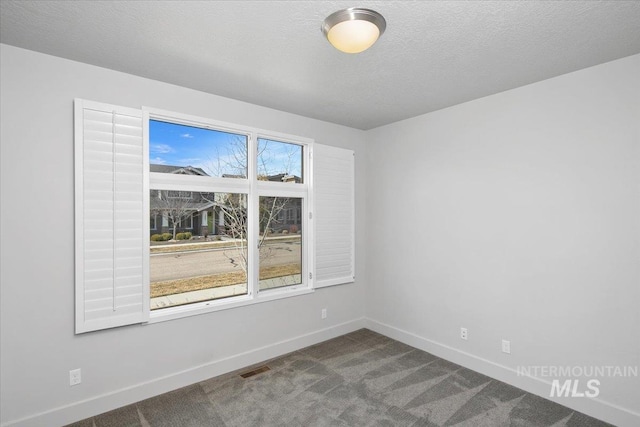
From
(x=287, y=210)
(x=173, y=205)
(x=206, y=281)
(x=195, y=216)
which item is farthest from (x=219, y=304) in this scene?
(x=287, y=210)

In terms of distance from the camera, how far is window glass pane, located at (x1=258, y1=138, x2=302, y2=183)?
11.4ft

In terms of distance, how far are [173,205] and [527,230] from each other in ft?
10.5

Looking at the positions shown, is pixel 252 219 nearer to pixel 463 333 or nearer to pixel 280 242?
pixel 280 242

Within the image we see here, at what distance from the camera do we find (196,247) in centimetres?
305

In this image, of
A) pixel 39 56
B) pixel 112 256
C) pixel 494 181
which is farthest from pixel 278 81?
pixel 494 181

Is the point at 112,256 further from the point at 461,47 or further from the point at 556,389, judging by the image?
the point at 556,389

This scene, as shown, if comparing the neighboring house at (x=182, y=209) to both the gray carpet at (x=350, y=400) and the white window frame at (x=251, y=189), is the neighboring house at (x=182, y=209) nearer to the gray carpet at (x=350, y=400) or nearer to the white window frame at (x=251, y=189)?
the white window frame at (x=251, y=189)

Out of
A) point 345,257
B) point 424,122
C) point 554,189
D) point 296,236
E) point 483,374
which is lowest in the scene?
point 483,374

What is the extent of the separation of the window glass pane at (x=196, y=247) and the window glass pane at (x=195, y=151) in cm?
22

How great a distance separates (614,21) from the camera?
1.85m

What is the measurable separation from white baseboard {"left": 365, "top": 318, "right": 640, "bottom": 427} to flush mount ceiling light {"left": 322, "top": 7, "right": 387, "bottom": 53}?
301 centimetres

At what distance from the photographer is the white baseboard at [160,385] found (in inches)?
89.0

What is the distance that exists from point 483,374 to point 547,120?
2390mm

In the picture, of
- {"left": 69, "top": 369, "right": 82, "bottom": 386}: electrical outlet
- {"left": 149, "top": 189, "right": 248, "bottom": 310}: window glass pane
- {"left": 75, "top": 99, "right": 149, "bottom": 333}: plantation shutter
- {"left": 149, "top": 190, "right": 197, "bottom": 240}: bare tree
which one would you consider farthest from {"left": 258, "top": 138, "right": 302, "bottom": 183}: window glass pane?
{"left": 69, "top": 369, "right": 82, "bottom": 386}: electrical outlet
